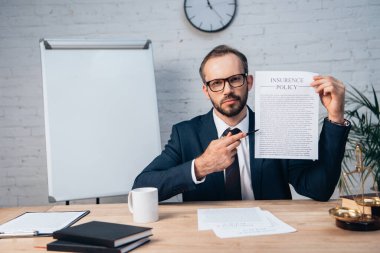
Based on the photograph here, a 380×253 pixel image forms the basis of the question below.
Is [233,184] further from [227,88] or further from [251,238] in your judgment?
[251,238]

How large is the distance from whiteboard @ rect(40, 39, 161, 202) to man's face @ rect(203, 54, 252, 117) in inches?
31.3

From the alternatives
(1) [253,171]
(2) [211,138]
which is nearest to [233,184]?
(1) [253,171]

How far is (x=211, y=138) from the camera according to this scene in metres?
1.63

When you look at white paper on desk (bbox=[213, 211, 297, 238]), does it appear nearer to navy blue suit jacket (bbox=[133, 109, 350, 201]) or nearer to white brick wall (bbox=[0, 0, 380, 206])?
navy blue suit jacket (bbox=[133, 109, 350, 201])

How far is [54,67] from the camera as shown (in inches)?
85.9

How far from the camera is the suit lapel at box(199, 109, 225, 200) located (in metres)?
1.55

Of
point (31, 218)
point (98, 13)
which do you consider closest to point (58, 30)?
point (98, 13)

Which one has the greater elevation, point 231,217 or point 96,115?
point 96,115

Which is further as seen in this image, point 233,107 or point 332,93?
point 233,107

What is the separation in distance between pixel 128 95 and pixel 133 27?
2.08 feet

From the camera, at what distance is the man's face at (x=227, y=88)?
1532 millimetres

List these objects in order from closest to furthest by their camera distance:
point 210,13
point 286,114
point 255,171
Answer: point 286,114, point 255,171, point 210,13

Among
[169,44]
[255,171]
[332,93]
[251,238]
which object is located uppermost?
[169,44]

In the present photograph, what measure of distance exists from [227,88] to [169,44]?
121cm
